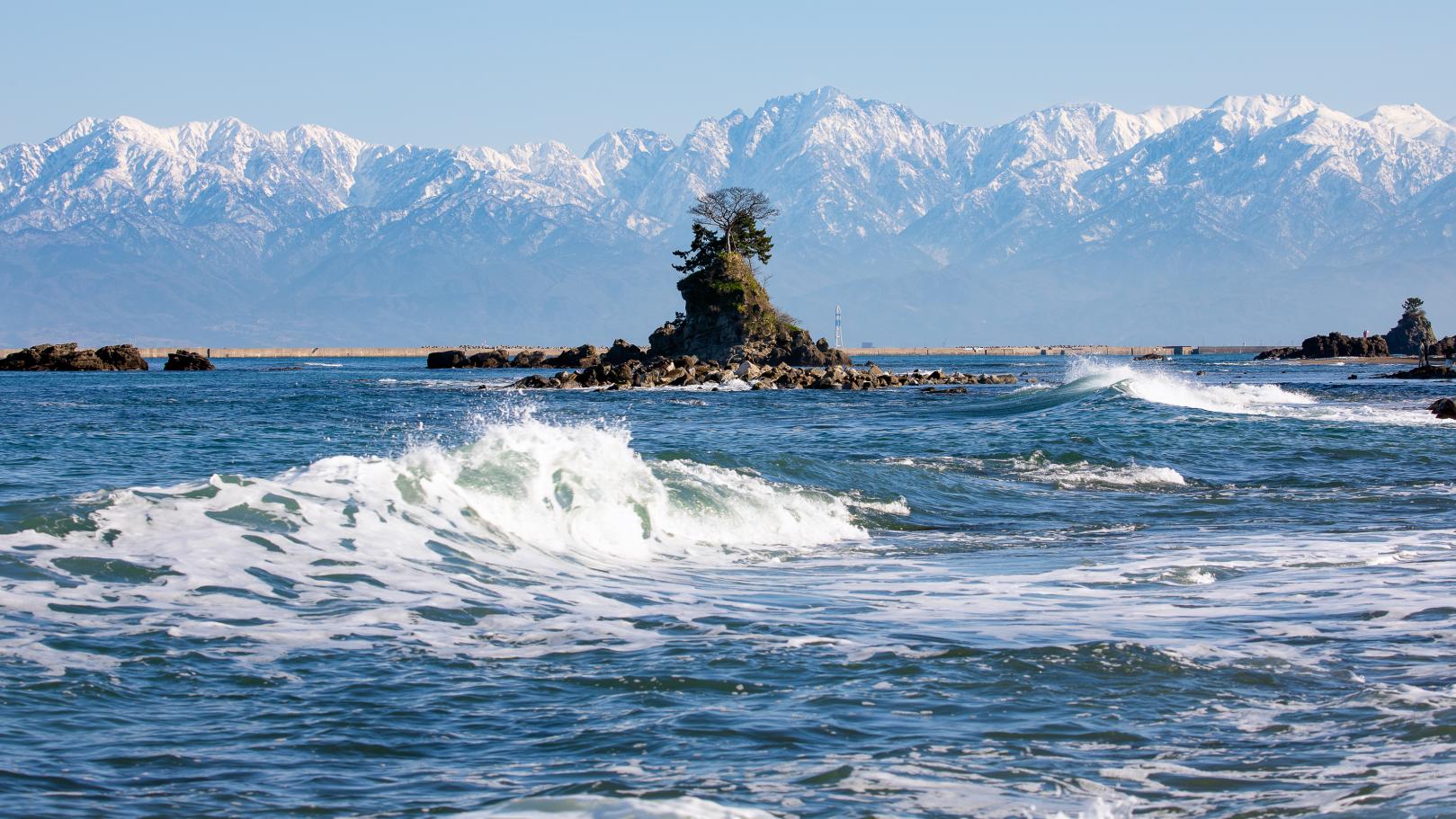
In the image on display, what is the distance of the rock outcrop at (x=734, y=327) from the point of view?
90062mm

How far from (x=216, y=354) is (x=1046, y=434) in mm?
181421

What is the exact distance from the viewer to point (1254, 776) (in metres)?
6.88

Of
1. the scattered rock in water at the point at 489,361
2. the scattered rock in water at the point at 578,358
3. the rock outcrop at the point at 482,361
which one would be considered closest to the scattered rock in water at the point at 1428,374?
the scattered rock in water at the point at 578,358

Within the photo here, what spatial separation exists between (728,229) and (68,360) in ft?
154

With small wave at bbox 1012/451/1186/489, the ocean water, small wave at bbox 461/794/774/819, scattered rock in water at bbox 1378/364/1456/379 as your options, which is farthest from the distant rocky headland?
small wave at bbox 461/794/774/819

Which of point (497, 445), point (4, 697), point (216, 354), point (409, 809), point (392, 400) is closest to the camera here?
point (409, 809)

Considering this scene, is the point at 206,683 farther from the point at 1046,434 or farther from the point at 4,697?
the point at 1046,434

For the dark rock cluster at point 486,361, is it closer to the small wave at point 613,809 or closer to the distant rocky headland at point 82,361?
the distant rocky headland at point 82,361

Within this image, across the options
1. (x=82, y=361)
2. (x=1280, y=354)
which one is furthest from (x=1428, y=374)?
(x=82, y=361)

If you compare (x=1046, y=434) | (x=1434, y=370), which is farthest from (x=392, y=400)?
(x=1434, y=370)

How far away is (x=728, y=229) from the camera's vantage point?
316 feet

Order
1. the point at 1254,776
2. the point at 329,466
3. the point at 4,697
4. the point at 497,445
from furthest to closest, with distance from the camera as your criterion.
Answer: the point at 497,445 < the point at 329,466 < the point at 4,697 < the point at 1254,776

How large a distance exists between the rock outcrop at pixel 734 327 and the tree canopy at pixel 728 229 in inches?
92.3

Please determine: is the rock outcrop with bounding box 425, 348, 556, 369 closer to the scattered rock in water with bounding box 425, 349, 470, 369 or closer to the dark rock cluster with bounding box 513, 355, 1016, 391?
the scattered rock in water with bounding box 425, 349, 470, 369
